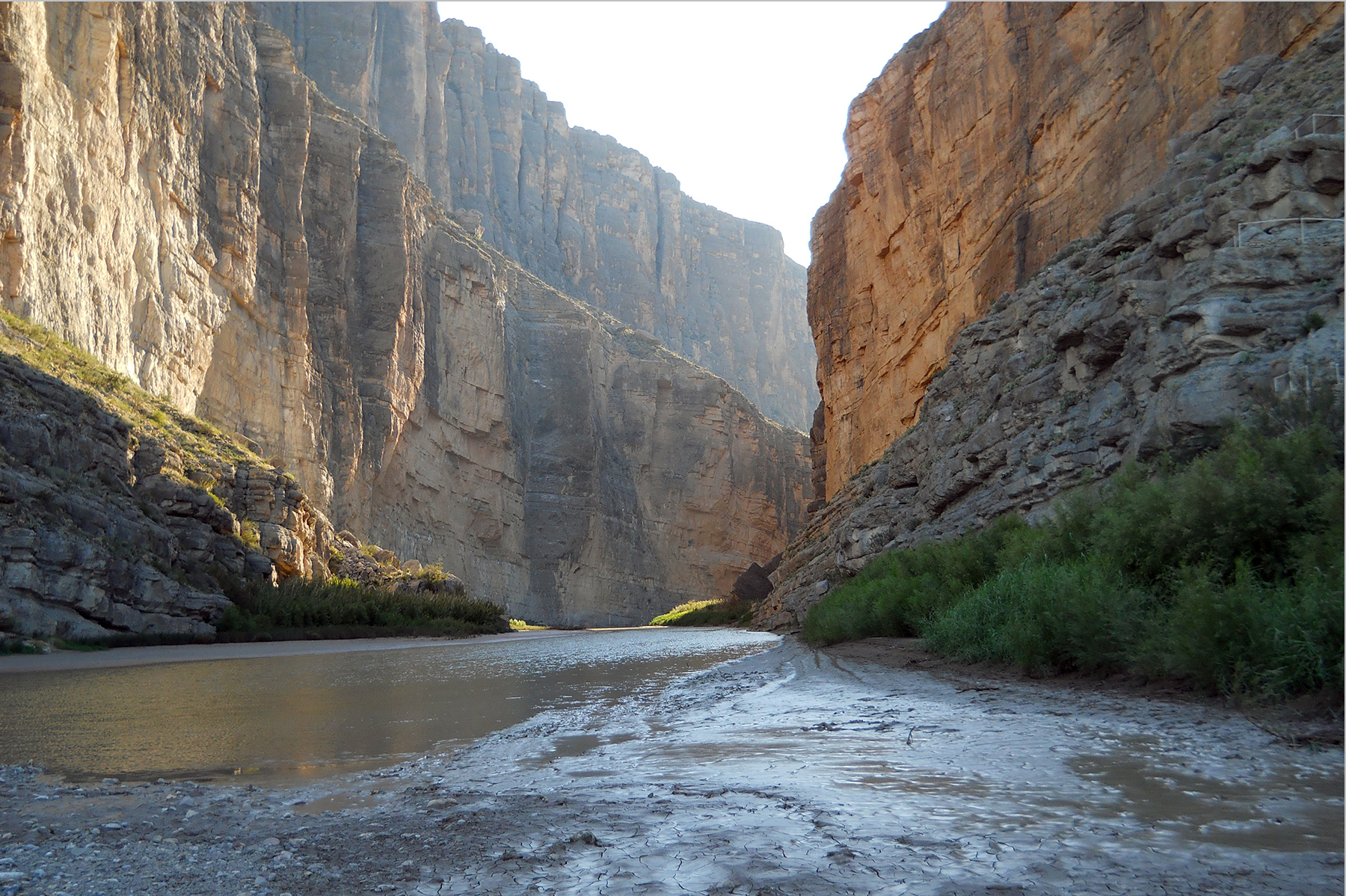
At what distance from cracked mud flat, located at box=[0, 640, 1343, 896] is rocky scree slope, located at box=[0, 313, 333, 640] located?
12.5m

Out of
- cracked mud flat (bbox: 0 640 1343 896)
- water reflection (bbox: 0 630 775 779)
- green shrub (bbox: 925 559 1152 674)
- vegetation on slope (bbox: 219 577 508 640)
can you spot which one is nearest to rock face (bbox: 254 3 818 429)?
vegetation on slope (bbox: 219 577 508 640)

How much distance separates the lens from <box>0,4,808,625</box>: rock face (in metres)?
26.5

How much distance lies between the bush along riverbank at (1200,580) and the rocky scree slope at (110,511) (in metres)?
13.7

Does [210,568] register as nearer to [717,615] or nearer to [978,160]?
[978,160]

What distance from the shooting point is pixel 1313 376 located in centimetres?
801

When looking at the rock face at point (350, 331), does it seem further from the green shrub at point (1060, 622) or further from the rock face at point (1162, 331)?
the green shrub at point (1060, 622)

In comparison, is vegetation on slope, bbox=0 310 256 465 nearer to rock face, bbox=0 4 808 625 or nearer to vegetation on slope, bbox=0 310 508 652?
vegetation on slope, bbox=0 310 508 652

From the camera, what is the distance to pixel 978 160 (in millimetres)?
29094

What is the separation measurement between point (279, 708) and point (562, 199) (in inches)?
3907

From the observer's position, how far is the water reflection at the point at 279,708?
441cm

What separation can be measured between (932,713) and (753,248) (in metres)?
119

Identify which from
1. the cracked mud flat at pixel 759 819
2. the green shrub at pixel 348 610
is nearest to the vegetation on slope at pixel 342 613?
the green shrub at pixel 348 610

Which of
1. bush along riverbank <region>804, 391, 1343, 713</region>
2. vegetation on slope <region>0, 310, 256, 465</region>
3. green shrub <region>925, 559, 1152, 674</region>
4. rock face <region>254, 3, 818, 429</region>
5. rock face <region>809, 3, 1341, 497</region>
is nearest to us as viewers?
bush along riverbank <region>804, 391, 1343, 713</region>

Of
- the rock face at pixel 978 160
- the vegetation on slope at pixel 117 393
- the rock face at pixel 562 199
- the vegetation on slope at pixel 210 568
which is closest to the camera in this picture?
the vegetation on slope at pixel 210 568
